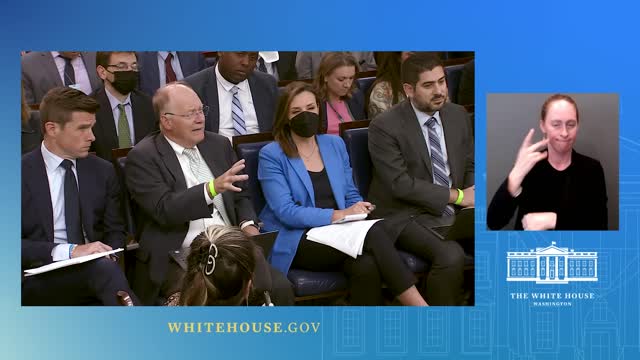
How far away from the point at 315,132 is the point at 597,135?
54.7 inches

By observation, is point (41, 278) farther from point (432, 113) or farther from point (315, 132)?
point (432, 113)

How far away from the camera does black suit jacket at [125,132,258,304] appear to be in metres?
5.26

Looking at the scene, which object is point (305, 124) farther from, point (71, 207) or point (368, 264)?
point (71, 207)

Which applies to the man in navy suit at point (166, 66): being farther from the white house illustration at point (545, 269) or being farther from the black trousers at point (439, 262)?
the white house illustration at point (545, 269)

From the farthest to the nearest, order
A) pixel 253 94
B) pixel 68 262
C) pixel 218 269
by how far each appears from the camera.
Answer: pixel 253 94 < pixel 68 262 < pixel 218 269

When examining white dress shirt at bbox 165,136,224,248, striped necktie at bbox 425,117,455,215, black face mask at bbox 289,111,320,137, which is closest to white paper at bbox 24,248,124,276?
white dress shirt at bbox 165,136,224,248

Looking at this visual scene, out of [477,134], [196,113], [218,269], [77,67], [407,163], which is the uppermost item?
[77,67]

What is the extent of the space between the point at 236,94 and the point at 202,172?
0.43 meters

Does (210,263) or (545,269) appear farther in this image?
(545,269)

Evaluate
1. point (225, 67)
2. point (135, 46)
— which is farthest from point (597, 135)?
point (135, 46)

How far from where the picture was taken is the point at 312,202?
531cm

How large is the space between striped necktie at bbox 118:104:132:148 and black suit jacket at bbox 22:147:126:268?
0.44 ft

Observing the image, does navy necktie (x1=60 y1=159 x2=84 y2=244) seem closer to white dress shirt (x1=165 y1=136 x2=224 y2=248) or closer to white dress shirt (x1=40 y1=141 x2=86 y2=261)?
white dress shirt (x1=40 y1=141 x2=86 y2=261)

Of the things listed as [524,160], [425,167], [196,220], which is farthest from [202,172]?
[524,160]
